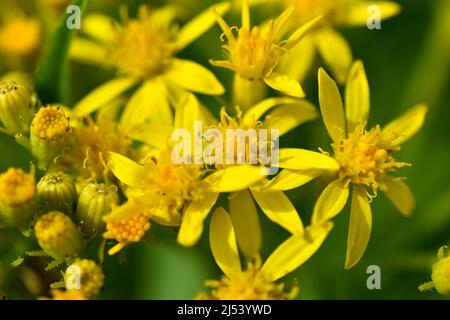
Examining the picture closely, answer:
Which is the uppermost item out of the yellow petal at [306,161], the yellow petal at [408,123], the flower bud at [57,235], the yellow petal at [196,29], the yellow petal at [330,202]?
the yellow petal at [196,29]

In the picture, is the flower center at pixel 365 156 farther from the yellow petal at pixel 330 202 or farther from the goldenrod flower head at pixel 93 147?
the goldenrod flower head at pixel 93 147

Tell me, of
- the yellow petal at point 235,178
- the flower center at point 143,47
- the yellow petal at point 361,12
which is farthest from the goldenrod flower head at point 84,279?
the yellow petal at point 361,12

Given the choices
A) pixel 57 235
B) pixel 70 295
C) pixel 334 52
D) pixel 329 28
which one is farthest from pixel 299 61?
pixel 70 295

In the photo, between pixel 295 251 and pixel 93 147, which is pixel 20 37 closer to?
pixel 93 147

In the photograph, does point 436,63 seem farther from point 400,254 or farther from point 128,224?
point 128,224

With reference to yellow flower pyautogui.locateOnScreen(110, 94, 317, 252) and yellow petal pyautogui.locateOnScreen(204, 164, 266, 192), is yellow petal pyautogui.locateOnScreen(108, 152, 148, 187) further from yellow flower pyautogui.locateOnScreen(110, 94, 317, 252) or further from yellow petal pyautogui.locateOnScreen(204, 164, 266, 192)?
yellow petal pyautogui.locateOnScreen(204, 164, 266, 192)

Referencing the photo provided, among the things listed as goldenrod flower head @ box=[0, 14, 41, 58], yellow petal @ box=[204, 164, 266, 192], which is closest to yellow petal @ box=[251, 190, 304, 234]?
yellow petal @ box=[204, 164, 266, 192]
